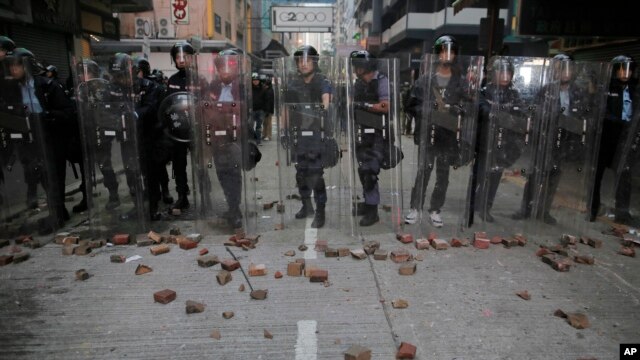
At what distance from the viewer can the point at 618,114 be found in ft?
17.5

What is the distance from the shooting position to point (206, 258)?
416 cm

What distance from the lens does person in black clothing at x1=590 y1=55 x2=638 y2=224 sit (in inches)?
209

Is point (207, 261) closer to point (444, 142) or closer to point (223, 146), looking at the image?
point (223, 146)

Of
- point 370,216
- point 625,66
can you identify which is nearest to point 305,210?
point 370,216

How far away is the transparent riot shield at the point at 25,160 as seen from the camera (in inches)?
181

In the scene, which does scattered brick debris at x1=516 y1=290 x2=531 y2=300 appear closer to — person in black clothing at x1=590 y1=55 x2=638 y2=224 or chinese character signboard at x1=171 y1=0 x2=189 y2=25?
person in black clothing at x1=590 y1=55 x2=638 y2=224

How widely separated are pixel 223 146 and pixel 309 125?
3.17ft

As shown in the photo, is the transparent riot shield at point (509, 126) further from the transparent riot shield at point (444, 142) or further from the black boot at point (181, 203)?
the black boot at point (181, 203)

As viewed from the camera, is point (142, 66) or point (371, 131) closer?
point (371, 131)

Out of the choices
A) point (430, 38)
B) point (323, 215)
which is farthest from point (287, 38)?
point (323, 215)

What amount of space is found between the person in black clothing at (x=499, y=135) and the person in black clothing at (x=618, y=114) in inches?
53.6

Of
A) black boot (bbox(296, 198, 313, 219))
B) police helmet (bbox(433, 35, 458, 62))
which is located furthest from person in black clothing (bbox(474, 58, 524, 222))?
black boot (bbox(296, 198, 313, 219))

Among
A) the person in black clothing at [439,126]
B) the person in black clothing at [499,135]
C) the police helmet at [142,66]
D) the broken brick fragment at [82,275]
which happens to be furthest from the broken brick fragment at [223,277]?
the police helmet at [142,66]

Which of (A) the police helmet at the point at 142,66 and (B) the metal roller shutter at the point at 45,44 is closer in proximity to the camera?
(A) the police helmet at the point at 142,66
